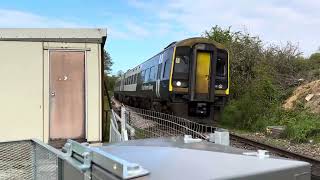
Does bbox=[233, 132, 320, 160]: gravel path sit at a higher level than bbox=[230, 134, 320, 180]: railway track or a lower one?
lower

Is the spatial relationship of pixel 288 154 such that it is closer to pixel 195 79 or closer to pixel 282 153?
pixel 282 153

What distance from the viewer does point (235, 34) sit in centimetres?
3362

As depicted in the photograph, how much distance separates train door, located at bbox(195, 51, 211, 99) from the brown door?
9.74m

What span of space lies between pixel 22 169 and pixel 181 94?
1443 cm

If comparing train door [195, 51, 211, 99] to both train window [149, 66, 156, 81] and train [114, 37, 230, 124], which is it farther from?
train window [149, 66, 156, 81]

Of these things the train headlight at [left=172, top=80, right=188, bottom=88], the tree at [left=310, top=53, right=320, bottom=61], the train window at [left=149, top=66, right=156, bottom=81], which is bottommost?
the train headlight at [left=172, top=80, right=188, bottom=88]

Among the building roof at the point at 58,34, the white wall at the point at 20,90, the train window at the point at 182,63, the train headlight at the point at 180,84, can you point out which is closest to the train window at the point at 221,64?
the train window at the point at 182,63

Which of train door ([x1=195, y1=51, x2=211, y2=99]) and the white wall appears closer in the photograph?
the white wall

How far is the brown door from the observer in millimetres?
9648

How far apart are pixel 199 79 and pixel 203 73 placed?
1.05 feet

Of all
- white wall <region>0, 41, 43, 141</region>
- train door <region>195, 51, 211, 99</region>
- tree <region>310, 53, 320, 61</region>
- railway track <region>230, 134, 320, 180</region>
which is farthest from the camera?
tree <region>310, 53, 320, 61</region>

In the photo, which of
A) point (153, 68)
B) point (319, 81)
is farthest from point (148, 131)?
point (319, 81)

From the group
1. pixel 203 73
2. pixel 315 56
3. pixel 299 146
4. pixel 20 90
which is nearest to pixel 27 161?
pixel 20 90

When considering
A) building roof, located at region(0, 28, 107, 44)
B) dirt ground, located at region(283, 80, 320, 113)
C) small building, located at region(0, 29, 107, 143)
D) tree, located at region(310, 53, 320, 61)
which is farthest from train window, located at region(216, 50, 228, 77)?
tree, located at region(310, 53, 320, 61)
